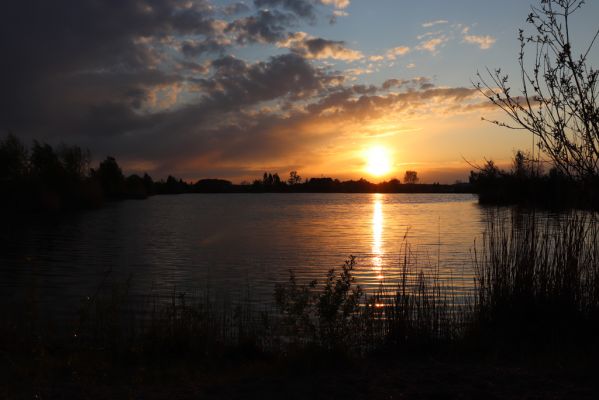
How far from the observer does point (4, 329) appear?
8914 millimetres

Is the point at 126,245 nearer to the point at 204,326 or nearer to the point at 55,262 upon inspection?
the point at 55,262

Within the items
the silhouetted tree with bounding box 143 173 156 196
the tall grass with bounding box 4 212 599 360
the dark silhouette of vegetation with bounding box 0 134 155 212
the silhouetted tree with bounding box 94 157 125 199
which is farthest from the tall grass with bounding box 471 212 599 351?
the silhouetted tree with bounding box 143 173 156 196

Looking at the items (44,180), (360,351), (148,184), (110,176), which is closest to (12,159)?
(44,180)

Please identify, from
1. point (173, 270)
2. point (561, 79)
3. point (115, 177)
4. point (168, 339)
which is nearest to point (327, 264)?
point (173, 270)

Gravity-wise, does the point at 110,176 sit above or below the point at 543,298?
above

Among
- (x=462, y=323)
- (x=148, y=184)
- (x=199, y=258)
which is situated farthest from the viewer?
(x=148, y=184)

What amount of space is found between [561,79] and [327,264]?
16.2 meters

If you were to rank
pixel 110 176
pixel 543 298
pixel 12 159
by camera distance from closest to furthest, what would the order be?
pixel 543 298 → pixel 12 159 → pixel 110 176

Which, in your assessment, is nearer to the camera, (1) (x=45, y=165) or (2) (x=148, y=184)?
(1) (x=45, y=165)

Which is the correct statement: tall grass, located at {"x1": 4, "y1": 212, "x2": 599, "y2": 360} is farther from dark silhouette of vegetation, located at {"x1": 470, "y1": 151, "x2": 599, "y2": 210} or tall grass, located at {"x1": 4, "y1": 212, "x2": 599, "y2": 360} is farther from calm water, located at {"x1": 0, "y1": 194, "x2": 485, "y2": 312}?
calm water, located at {"x1": 0, "y1": 194, "x2": 485, "y2": 312}

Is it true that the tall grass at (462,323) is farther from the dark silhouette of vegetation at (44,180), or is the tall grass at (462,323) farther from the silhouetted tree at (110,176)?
the silhouetted tree at (110,176)

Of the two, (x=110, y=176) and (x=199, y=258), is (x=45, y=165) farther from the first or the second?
(x=199, y=258)

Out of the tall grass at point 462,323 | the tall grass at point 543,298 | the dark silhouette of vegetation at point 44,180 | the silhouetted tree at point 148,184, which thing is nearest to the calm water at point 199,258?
the tall grass at point 462,323

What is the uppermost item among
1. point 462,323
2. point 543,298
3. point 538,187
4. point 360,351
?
point 538,187
